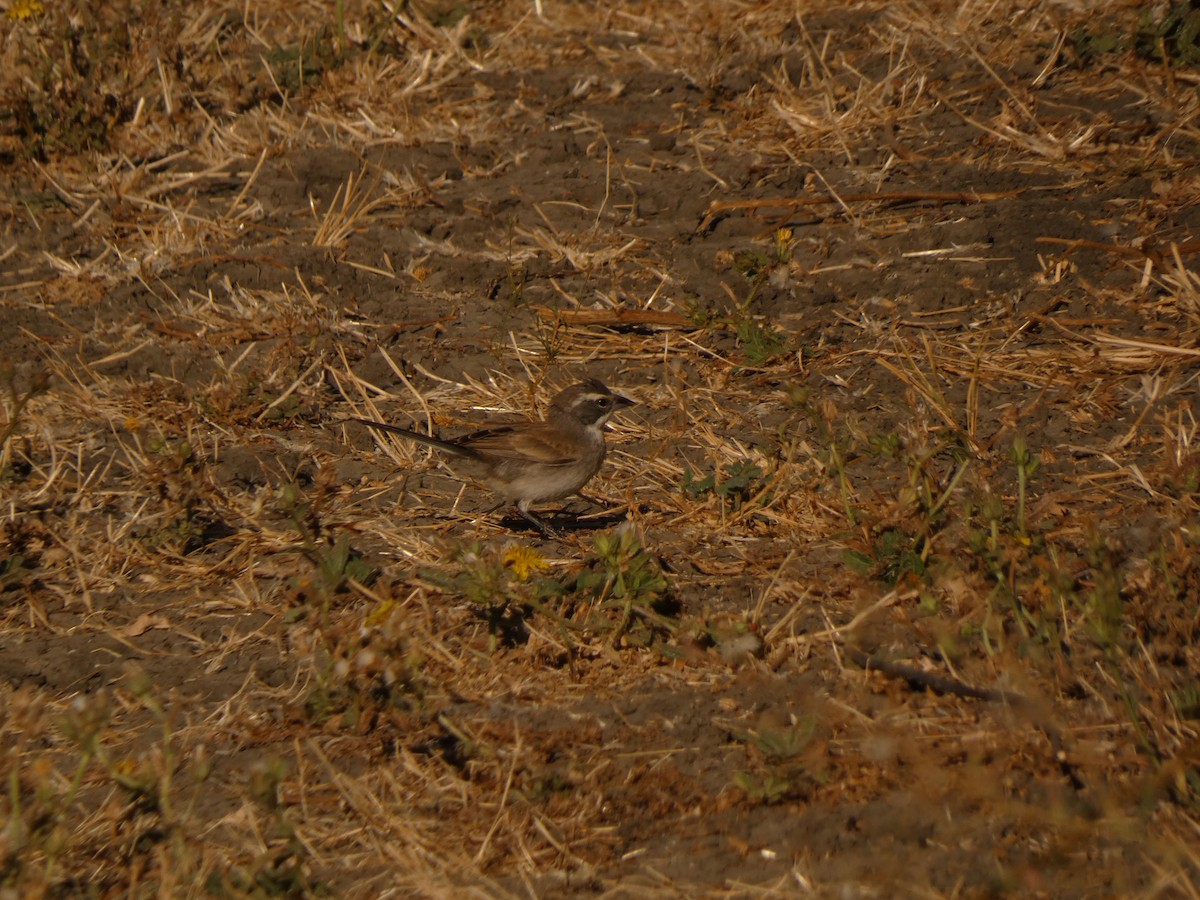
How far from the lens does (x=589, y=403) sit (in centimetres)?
675

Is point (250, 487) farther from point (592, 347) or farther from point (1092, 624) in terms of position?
point (1092, 624)

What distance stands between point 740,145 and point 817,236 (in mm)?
1109

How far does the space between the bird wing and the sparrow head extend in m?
0.18

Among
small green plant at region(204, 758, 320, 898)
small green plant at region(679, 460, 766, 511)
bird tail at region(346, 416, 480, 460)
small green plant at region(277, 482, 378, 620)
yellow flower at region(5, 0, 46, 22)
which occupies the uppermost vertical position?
yellow flower at region(5, 0, 46, 22)

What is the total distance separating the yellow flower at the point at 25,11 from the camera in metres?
9.13

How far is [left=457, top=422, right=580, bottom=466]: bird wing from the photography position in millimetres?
6473

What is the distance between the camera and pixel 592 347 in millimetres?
7656

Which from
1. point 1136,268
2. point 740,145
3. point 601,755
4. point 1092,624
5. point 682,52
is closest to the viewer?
point 1092,624

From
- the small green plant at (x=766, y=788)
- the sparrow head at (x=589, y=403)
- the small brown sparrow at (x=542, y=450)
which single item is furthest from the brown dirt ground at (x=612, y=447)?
the sparrow head at (x=589, y=403)

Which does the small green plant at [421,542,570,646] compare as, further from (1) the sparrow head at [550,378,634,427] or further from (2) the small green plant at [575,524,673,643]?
(1) the sparrow head at [550,378,634,427]

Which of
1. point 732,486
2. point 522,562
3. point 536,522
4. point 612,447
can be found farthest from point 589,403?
point 522,562

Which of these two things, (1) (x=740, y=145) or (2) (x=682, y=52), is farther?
(2) (x=682, y=52)

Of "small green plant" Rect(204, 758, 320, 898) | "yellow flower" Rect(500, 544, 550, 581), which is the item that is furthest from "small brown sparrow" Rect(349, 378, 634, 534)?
"small green plant" Rect(204, 758, 320, 898)

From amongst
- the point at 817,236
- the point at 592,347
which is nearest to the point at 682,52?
the point at 817,236
